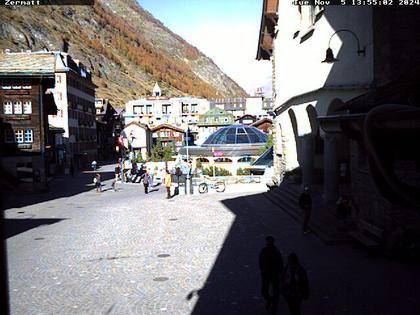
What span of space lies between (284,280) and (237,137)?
4464 centimetres

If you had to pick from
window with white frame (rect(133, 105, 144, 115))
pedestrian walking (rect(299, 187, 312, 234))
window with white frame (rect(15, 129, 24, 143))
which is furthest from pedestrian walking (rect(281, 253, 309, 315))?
window with white frame (rect(133, 105, 144, 115))

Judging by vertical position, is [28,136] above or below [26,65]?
below

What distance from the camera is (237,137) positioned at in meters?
52.4

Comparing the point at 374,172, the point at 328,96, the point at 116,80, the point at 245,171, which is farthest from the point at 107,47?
the point at 374,172

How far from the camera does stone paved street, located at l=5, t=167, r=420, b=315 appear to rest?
29.9 ft

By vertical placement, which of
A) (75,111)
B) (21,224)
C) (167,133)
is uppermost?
(75,111)

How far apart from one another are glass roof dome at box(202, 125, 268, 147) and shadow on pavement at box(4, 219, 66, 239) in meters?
32.9

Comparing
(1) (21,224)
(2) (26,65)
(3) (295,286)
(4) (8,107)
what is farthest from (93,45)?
(3) (295,286)

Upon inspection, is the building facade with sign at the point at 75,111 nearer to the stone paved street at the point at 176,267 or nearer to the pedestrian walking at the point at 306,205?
the stone paved street at the point at 176,267

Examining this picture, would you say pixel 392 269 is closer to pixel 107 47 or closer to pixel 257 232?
pixel 257 232

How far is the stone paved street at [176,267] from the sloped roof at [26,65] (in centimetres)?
1628

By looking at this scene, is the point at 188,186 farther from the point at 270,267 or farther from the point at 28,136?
the point at 270,267

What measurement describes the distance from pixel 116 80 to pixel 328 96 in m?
146

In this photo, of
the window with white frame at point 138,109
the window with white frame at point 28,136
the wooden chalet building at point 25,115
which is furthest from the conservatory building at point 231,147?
the window with white frame at point 138,109
